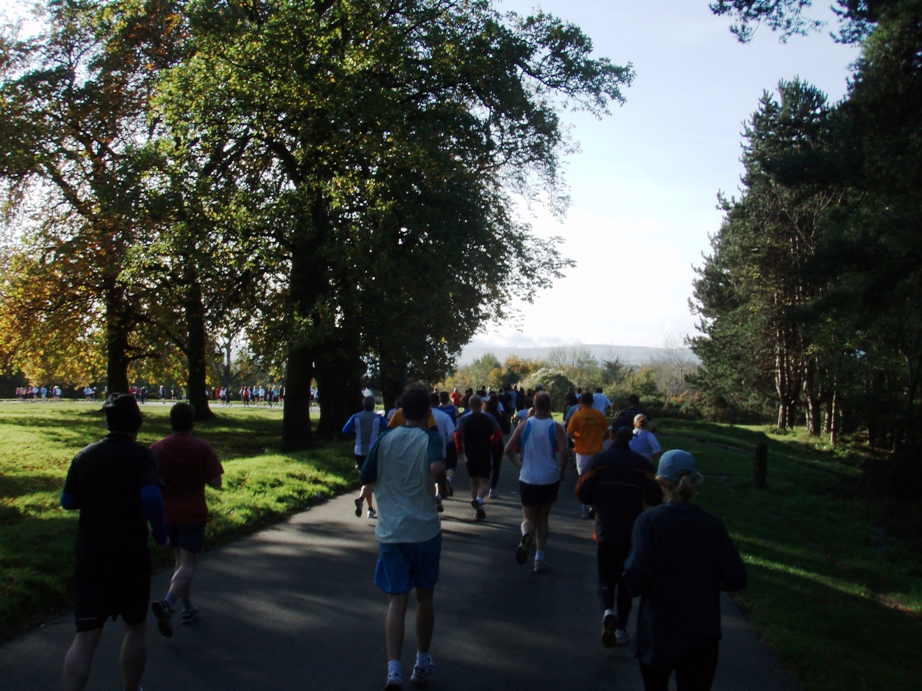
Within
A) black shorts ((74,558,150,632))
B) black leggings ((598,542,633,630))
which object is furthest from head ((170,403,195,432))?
black leggings ((598,542,633,630))

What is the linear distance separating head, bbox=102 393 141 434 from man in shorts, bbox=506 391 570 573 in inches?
189

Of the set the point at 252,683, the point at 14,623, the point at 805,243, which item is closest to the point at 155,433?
the point at 14,623

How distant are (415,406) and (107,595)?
87.7 inches

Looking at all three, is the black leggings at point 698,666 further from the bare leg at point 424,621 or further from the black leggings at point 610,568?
the black leggings at point 610,568

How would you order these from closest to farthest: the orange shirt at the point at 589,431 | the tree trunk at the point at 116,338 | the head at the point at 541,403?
the head at the point at 541,403
the orange shirt at the point at 589,431
the tree trunk at the point at 116,338

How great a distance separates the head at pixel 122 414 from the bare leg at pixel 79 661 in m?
1.17

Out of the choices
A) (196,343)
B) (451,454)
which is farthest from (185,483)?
(196,343)

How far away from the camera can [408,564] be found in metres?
5.58

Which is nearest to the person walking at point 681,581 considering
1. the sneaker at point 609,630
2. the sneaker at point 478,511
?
the sneaker at point 609,630

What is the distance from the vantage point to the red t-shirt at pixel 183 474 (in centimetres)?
665

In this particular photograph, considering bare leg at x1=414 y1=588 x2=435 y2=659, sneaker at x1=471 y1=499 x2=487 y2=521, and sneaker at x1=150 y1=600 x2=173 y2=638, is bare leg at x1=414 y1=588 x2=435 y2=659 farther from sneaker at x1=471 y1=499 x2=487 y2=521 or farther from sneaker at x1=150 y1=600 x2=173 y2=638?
sneaker at x1=471 y1=499 x2=487 y2=521

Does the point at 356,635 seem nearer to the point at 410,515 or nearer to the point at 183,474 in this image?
the point at 410,515

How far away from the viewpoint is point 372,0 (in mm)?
21547

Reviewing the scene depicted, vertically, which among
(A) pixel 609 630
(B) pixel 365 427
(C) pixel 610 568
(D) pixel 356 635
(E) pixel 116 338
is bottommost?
(D) pixel 356 635
